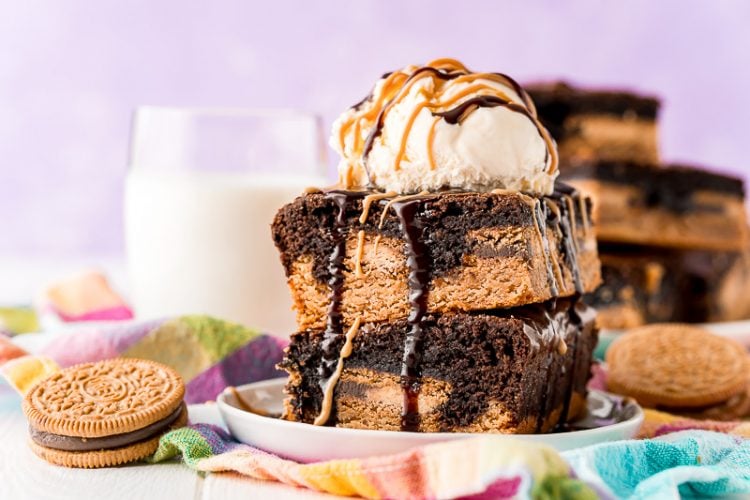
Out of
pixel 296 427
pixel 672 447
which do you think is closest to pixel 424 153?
pixel 296 427

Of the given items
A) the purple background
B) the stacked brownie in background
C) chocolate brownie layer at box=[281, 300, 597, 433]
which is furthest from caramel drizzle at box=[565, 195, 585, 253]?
the purple background

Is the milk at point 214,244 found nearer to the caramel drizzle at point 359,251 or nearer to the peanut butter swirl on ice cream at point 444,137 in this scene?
the peanut butter swirl on ice cream at point 444,137

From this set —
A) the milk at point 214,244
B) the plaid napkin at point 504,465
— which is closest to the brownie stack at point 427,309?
the plaid napkin at point 504,465

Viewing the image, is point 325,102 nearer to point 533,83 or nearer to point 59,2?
point 59,2

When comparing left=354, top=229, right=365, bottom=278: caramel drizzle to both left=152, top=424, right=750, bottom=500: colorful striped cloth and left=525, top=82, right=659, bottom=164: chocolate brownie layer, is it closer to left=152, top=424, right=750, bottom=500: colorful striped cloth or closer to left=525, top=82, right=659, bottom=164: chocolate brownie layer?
left=152, top=424, right=750, bottom=500: colorful striped cloth

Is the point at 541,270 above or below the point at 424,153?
below

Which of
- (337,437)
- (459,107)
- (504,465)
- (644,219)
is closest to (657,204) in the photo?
(644,219)
